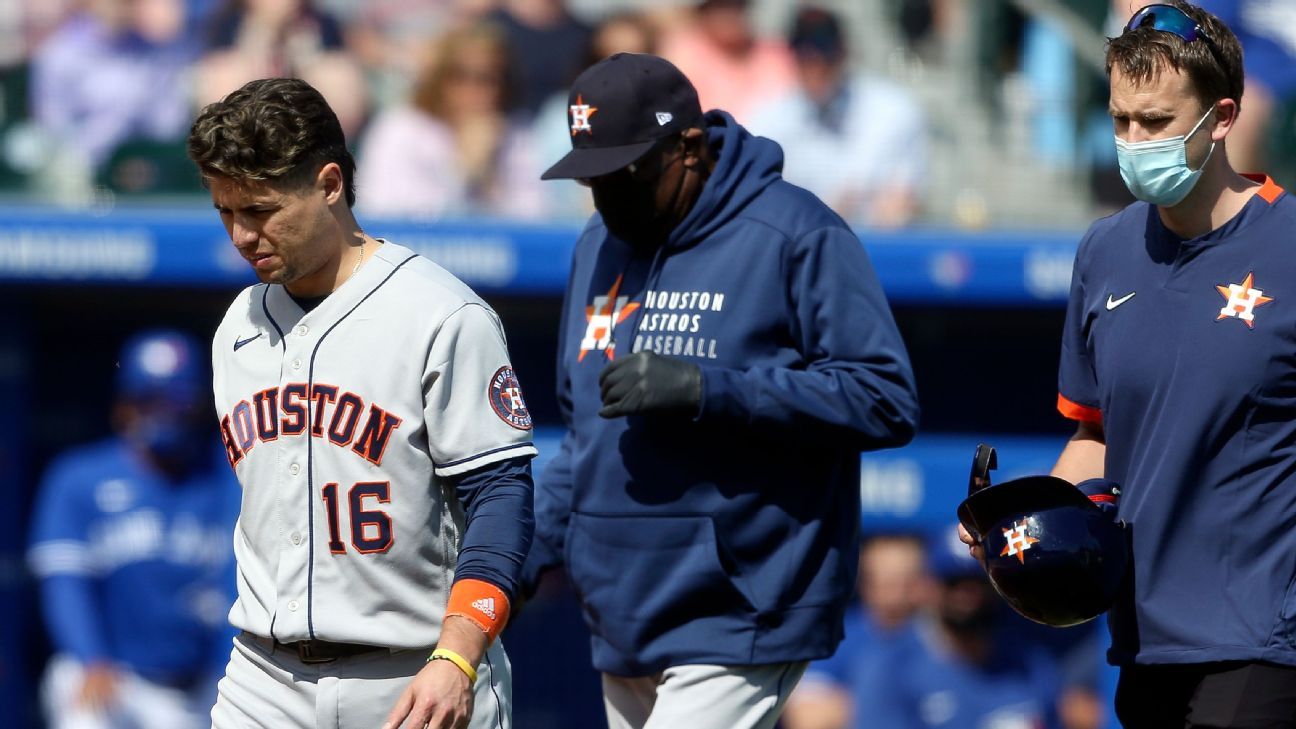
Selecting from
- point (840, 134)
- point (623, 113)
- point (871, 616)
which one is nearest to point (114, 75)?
point (840, 134)

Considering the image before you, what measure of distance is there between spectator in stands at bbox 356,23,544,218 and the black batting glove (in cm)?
384

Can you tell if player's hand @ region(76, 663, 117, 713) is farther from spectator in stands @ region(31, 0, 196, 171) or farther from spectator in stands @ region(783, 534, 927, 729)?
spectator in stands @ region(783, 534, 927, 729)

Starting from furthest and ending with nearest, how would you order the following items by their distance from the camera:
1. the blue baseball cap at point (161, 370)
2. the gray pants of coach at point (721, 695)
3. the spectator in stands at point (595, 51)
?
the spectator in stands at point (595, 51) < the blue baseball cap at point (161, 370) < the gray pants of coach at point (721, 695)

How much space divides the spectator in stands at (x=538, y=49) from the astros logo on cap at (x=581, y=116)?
3809 mm

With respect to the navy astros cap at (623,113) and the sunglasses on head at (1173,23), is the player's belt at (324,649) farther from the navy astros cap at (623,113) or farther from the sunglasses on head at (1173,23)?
the sunglasses on head at (1173,23)

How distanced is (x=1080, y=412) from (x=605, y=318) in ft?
3.01

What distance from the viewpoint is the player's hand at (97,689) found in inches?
264

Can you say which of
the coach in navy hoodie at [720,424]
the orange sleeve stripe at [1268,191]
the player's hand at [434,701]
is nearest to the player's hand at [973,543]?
the coach in navy hoodie at [720,424]

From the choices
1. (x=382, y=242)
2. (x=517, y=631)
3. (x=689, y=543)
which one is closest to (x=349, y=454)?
(x=382, y=242)

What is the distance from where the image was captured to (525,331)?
7.38 metres

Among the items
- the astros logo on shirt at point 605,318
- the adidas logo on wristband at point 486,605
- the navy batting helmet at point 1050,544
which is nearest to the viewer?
the adidas logo on wristband at point 486,605

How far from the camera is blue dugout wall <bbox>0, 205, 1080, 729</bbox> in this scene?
665cm

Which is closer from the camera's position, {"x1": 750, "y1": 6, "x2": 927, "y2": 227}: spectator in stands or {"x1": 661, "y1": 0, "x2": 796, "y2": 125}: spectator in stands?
{"x1": 750, "y1": 6, "x2": 927, "y2": 227}: spectator in stands

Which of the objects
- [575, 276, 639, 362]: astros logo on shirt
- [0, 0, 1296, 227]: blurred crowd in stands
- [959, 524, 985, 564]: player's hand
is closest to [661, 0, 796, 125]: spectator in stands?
[0, 0, 1296, 227]: blurred crowd in stands
